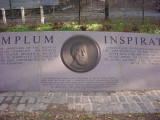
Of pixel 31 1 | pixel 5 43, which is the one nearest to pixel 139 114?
pixel 5 43

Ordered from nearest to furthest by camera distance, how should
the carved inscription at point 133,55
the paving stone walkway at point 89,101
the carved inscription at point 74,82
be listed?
the paving stone walkway at point 89,101 → the carved inscription at point 74,82 → the carved inscription at point 133,55

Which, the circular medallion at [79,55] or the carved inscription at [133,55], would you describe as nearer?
the circular medallion at [79,55]

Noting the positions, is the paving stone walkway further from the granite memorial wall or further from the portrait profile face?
the portrait profile face

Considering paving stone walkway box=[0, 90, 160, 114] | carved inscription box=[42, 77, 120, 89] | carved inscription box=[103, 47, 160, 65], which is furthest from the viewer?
carved inscription box=[103, 47, 160, 65]

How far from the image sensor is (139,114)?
3328 millimetres

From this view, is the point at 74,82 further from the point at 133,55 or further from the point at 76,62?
the point at 133,55

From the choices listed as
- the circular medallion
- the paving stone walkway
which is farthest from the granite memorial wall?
the paving stone walkway

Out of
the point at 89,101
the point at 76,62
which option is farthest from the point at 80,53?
the point at 89,101

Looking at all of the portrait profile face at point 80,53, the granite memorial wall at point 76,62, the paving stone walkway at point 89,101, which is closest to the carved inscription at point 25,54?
the granite memorial wall at point 76,62

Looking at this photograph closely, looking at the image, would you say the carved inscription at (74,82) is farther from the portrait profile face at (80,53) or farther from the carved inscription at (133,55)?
the carved inscription at (133,55)

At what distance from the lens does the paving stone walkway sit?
3.47 metres

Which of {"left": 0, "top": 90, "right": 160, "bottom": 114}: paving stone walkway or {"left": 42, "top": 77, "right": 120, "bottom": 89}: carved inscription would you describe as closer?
{"left": 0, "top": 90, "right": 160, "bottom": 114}: paving stone walkway

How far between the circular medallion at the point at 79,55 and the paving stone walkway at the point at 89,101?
2.07ft

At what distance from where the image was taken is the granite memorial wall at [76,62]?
411 cm
